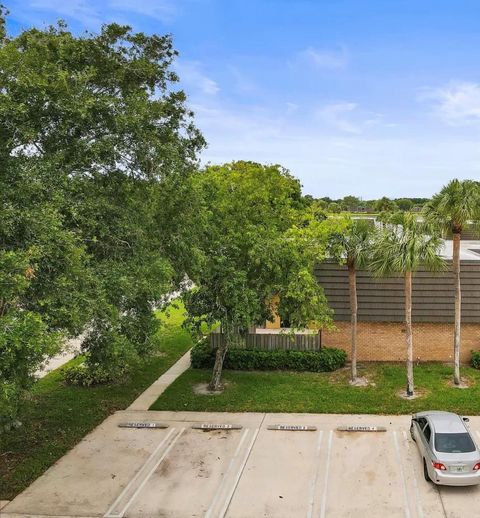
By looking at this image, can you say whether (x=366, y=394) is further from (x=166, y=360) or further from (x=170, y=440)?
(x=166, y=360)

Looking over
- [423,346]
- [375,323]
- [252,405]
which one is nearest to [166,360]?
[252,405]

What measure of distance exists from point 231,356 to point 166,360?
3.93 metres

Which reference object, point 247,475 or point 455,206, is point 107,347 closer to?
point 247,475

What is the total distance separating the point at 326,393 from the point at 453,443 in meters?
6.31

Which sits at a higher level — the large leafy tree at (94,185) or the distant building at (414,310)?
A: the large leafy tree at (94,185)

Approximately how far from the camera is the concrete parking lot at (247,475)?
11305 millimetres

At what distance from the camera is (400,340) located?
2122 centimetres

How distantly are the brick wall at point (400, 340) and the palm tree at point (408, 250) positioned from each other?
10.9ft

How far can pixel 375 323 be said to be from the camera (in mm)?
21281

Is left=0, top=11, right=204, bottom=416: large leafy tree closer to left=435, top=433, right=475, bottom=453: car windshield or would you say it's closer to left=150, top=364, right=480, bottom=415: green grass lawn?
left=150, top=364, right=480, bottom=415: green grass lawn

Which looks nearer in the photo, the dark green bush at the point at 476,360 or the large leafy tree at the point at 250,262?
the large leafy tree at the point at 250,262

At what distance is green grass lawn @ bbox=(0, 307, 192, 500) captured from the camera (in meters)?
13.3

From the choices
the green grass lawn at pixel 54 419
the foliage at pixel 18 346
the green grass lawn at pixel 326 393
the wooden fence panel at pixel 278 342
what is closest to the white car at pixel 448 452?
the green grass lawn at pixel 326 393

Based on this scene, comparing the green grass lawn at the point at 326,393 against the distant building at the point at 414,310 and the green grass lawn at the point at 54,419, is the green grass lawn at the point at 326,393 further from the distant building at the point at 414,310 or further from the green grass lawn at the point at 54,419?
the green grass lawn at the point at 54,419
